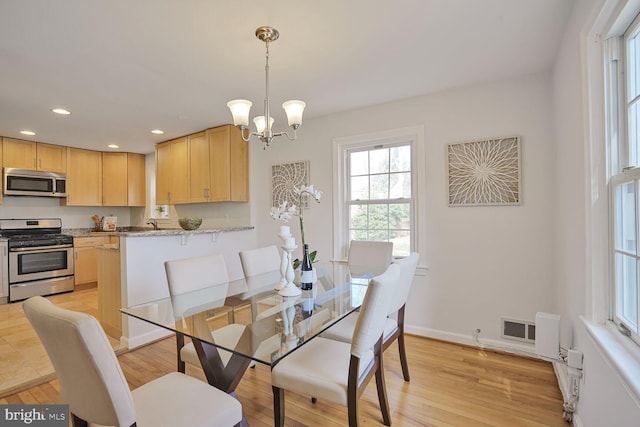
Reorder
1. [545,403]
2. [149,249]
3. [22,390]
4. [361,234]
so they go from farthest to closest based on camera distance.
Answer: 1. [361,234]
2. [149,249]
3. [22,390]
4. [545,403]

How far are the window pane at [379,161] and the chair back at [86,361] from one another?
2815 millimetres

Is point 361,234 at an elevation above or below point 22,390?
above

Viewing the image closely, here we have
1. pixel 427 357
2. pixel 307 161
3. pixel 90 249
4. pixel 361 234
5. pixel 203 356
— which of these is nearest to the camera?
pixel 203 356

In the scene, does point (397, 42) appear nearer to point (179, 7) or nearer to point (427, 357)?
point (179, 7)

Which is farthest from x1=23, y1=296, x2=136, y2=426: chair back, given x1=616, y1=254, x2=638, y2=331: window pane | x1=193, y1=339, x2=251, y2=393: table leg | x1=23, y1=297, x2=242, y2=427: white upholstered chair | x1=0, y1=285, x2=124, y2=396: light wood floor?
x1=616, y1=254, x2=638, y2=331: window pane

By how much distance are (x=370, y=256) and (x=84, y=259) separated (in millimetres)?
4778

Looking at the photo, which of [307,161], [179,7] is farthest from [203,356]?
[307,161]

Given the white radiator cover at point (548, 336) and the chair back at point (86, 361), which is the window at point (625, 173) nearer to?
the white radiator cover at point (548, 336)

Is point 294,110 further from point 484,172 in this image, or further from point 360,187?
point 484,172

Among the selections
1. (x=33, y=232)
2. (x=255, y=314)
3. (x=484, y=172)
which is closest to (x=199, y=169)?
(x=255, y=314)

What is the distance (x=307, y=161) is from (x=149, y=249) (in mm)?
1909

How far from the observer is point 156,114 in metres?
3.45

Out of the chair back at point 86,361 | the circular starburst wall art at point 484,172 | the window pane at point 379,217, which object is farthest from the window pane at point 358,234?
the chair back at point 86,361

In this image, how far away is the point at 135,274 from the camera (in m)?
2.89
